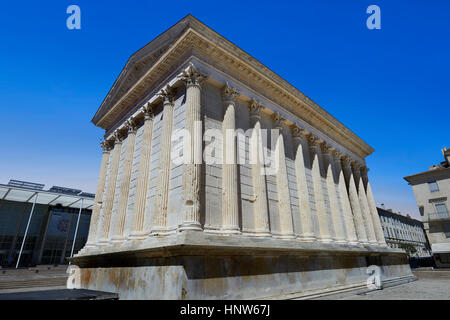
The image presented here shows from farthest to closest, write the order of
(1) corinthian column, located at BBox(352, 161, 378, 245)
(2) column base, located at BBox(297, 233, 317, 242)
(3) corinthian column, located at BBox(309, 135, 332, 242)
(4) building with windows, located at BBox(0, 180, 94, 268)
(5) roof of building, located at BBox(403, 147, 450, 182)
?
(4) building with windows, located at BBox(0, 180, 94, 268) → (5) roof of building, located at BBox(403, 147, 450, 182) → (1) corinthian column, located at BBox(352, 161, 378, 245) → (3) corinthian column, located at BBox(309, 135, 332, 242) → (2) column base, located at BBox(297, 233, 317, 242)

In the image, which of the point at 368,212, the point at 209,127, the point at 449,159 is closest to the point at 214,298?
the point at 209,127

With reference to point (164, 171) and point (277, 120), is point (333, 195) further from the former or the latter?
point (164, 171)

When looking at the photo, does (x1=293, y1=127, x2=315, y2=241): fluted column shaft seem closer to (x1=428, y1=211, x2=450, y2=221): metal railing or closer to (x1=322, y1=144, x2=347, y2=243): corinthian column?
(x1=322, y1=144, x2=347, y2=243): corinthian column

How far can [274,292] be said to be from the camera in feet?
27.8

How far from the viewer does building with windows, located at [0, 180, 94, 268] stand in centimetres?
3609

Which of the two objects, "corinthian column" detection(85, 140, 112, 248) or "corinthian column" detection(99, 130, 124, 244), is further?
"corinthian column" detection(85, 140, 112, 248)

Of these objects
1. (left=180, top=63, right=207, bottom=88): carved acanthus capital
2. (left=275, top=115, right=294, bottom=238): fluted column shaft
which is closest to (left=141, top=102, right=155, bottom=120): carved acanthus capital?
(left=180, top=63, right=207, bottom=88): carved acanthus capital

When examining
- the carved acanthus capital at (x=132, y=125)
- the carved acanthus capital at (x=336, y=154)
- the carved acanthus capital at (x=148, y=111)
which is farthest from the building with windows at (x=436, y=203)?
the carved acanthus capital at (x=132, y=125)

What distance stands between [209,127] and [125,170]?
17.7 feet

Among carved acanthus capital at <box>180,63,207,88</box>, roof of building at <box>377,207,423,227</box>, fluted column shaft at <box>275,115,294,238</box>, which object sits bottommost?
fluted column shaft at <box>275,115,294,238</box>

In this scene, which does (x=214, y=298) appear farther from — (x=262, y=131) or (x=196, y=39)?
(x=196, y=39)

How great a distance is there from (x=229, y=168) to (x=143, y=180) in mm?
3911

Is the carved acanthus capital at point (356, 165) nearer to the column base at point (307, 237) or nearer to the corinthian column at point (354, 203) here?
the corinthian column at point (354, 203)

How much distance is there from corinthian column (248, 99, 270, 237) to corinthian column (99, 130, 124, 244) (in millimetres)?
7840
